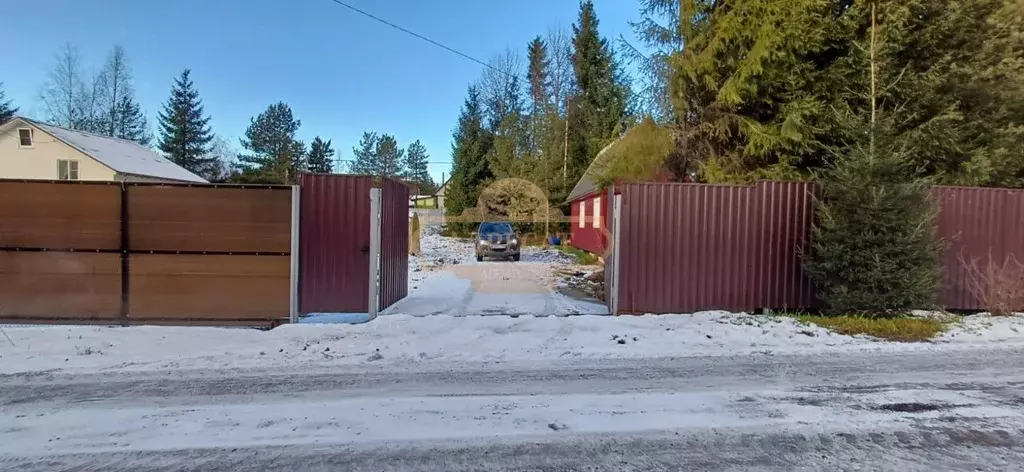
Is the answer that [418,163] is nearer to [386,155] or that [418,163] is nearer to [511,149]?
[386,155]

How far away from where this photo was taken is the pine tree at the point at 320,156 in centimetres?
5040

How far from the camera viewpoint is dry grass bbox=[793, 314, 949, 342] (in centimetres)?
684

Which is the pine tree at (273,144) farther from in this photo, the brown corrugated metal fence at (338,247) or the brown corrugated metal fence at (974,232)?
the brown corrugated metal fence at (974,232)

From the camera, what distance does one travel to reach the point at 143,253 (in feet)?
23.9

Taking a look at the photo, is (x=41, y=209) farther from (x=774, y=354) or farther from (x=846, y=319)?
(x=846, y=319)

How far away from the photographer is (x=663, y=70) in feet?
37.6

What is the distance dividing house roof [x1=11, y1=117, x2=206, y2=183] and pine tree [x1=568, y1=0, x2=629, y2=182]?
22.4 metres

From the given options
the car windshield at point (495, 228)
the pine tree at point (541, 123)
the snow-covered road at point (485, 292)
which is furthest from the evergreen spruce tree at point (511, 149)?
the snow-covered road at point (485, 292)

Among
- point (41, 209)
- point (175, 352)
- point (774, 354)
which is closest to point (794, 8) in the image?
point (774, 354)

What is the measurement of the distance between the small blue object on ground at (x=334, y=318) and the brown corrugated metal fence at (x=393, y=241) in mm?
427

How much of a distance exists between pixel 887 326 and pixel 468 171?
27.9m

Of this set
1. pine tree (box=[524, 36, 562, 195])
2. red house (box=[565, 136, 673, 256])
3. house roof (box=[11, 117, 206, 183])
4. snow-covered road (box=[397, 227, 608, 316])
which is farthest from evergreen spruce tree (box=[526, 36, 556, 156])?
house roof (box=[11, 117, 206, 183])

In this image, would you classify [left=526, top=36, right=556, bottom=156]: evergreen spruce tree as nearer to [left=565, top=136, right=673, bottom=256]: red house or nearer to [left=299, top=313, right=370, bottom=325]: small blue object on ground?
[left=565, top=136, right=673, bottom=256]: red house

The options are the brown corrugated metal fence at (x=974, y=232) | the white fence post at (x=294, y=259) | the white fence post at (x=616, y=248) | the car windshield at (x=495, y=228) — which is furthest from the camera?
the car windshield at (x=495, y=228)
